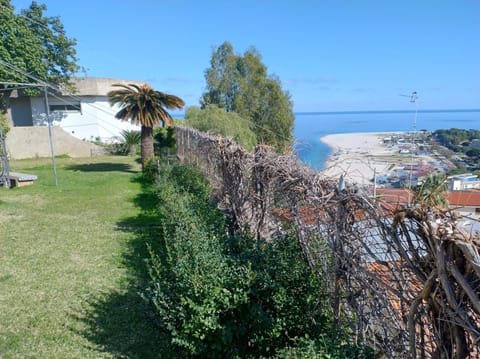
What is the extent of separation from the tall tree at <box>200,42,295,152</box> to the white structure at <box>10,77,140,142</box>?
26.4 feet

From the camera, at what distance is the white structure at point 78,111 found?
24.5m

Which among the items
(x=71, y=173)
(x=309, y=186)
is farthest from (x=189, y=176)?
(x=71, y=173)

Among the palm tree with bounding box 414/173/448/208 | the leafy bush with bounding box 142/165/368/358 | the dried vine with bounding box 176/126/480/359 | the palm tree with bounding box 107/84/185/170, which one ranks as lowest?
the leafy bush with bounding box 142/165/368/358

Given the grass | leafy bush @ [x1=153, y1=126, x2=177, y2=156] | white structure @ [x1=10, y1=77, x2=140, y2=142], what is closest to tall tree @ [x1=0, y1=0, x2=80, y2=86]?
white structure @ [x1=10, y1=77, x2=140, y2=142]

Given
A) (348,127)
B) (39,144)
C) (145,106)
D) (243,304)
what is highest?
→ (145,106)

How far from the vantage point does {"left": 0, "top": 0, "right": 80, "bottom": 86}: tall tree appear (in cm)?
2082

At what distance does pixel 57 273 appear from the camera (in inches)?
209

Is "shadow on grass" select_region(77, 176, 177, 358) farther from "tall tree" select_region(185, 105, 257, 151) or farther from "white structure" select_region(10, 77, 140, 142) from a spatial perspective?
"white structure" select_region(10, 77, 140, 142)

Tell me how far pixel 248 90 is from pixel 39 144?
53.5 feet

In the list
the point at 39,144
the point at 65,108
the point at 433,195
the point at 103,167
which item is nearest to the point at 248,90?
the point at 65,108

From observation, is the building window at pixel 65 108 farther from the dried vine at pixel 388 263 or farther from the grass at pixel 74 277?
the dried vine at pixel 388 263

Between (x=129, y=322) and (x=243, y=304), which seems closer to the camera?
(x=243, y=304)

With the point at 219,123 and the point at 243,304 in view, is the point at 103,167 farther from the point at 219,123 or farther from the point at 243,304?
the point at 243,304

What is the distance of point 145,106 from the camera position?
14.3m
